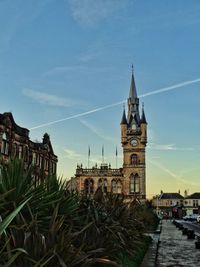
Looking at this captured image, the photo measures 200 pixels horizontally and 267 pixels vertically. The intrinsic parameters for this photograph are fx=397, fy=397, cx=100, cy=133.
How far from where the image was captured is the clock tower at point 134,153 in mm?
106412

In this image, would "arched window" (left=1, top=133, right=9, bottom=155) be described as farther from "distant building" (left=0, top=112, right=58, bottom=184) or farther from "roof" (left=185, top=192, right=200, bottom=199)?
"roof" (left=185, top=192, right=200, bottom=199)

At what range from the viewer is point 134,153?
357 ft

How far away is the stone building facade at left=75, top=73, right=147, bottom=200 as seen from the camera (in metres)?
107

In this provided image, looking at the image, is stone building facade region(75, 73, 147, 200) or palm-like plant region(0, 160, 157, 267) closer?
palm-like plant region(0, 160, 157, 267)

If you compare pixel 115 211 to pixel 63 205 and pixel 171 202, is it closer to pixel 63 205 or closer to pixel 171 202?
pixel 63 205

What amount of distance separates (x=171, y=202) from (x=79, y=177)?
167 feet

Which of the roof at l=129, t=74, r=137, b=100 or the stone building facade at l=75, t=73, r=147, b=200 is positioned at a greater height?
the roof at l=129, t=74, r=137, b=100

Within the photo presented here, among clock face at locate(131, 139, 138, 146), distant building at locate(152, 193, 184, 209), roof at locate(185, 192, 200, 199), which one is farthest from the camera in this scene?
roof at locate(185, 192, 200, 199)

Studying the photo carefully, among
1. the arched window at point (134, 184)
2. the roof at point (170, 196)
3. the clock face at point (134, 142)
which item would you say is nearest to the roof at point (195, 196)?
the roof at point (170, 196)

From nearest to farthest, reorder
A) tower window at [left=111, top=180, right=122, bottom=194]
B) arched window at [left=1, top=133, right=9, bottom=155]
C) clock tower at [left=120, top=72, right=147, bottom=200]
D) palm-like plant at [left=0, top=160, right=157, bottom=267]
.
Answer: palm-like plant at [left=0, top=160, right=157, bottom=267], arched window at [left=1, top=133, right=9, bottom=155], clock tower at [left=120, top=72, right=147, bottom=200], tower window at [left=111, top=180, right=122, bottom=194]

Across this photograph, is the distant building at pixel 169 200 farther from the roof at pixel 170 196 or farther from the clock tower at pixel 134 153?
the clock tower at pixel 134 153

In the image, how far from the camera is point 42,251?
15.8 feet

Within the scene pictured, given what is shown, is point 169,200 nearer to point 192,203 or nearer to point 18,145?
point 192,203

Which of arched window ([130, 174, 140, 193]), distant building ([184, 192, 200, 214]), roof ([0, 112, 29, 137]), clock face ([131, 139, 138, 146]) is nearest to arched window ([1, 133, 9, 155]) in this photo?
roof ([0, 112, 29, 137])
